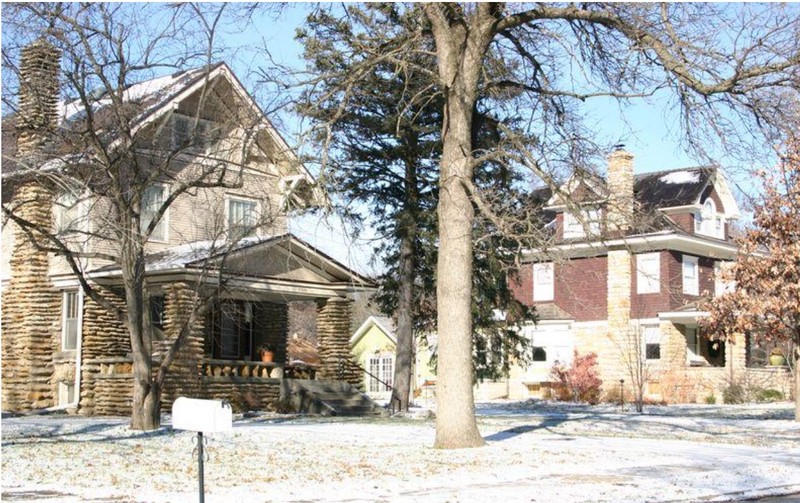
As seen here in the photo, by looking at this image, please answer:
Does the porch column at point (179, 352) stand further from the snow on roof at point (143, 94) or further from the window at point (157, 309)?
the snow on roof at point (143, 94)

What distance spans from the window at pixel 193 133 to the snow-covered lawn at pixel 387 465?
4.95 metres

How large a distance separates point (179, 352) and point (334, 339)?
5.11 metres

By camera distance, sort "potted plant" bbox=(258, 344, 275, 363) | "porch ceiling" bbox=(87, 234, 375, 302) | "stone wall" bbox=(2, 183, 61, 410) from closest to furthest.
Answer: "porch ceiling" bbox=(87, 234, 375, 302) → "stone wall" bbox=(2, 183, 61, 410) → "potted plant" bbox=(258, 344, 275, 363)

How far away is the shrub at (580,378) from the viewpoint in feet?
136

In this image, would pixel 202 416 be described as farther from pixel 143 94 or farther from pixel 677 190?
pixel 677 190

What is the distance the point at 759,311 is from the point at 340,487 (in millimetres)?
17804

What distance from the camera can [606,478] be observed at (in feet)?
41.6

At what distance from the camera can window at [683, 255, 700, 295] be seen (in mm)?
43625

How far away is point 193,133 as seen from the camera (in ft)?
62.1

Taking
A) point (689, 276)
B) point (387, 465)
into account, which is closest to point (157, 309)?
point (387, 465)

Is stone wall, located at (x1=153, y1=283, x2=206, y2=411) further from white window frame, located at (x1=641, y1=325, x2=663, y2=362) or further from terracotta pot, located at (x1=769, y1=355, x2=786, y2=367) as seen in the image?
terracotta pot, located at (x1=769, y1=355, x2=786, y2=367)

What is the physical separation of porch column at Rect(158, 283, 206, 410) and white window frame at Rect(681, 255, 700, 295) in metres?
23.3

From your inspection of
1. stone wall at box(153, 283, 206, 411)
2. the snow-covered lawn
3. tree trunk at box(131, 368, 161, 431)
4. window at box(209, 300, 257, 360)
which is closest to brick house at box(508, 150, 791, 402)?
window at box(209, 300, 257, 360)

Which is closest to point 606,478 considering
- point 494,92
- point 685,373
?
point 494,92
